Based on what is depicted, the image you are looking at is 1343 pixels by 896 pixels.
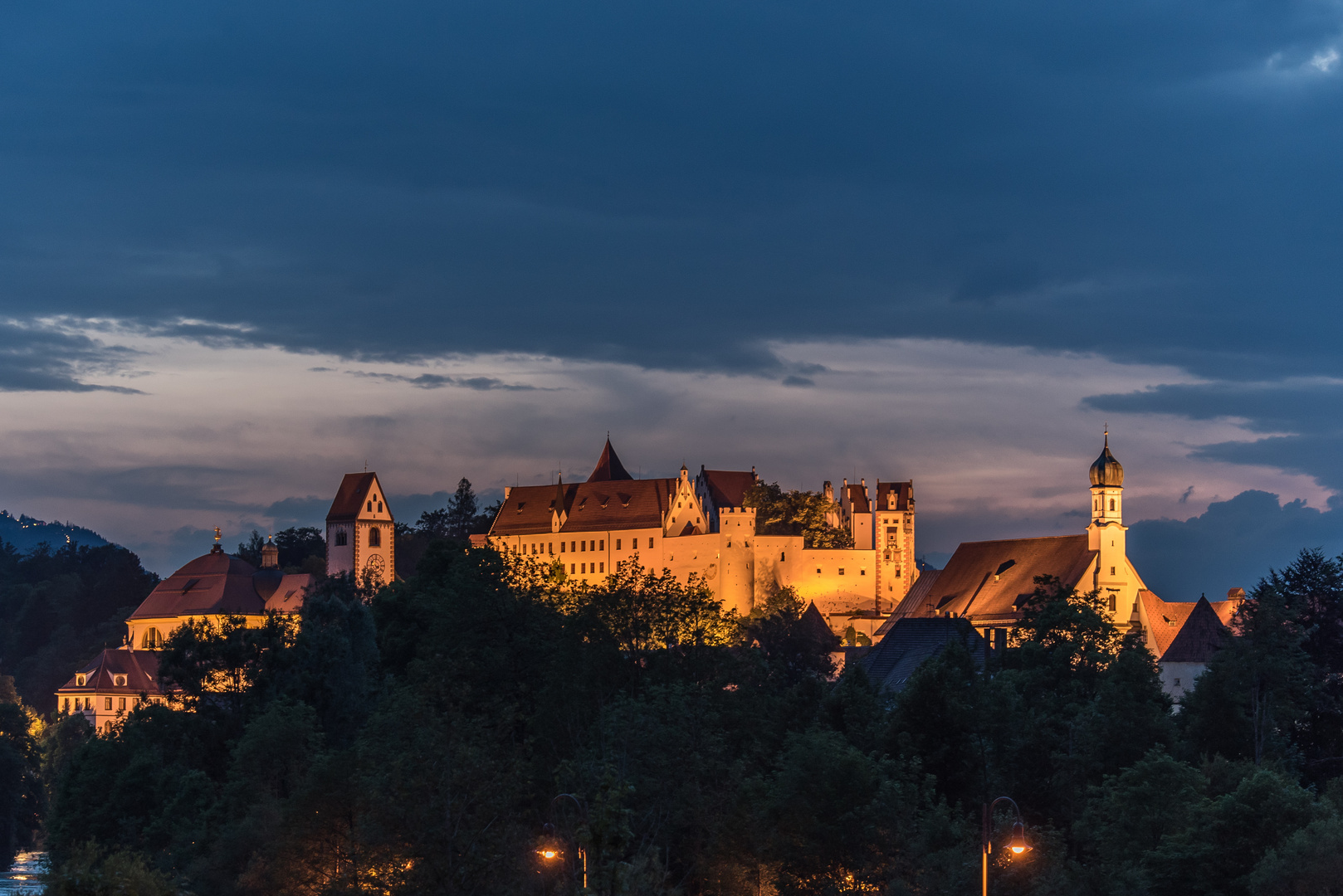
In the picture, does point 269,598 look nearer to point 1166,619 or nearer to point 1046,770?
point 1166,619

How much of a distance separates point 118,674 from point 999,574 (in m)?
64.3

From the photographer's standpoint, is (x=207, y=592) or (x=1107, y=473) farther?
(x=207, y=592)

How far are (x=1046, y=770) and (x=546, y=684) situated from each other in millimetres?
17549

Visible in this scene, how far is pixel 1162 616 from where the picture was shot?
108 m

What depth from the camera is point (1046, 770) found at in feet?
199

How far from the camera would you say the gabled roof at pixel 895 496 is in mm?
148125

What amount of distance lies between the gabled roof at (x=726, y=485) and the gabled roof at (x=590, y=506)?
10.7ft

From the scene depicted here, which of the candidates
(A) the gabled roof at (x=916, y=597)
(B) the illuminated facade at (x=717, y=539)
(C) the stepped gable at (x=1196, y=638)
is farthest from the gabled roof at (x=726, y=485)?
(C) the stepped gable at (x=1196, y=638)

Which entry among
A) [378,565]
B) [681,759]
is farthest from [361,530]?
[681,759]

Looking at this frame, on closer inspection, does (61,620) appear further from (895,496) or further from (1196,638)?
(1196,638)

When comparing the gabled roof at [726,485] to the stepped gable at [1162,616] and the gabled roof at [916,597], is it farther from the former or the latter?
the stepped gable at [1162,616]

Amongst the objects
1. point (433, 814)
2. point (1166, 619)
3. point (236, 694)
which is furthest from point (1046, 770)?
point (1166, 619)

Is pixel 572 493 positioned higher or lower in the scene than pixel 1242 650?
higher

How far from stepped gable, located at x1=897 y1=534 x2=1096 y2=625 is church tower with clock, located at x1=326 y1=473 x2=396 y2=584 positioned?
54.7 meters
